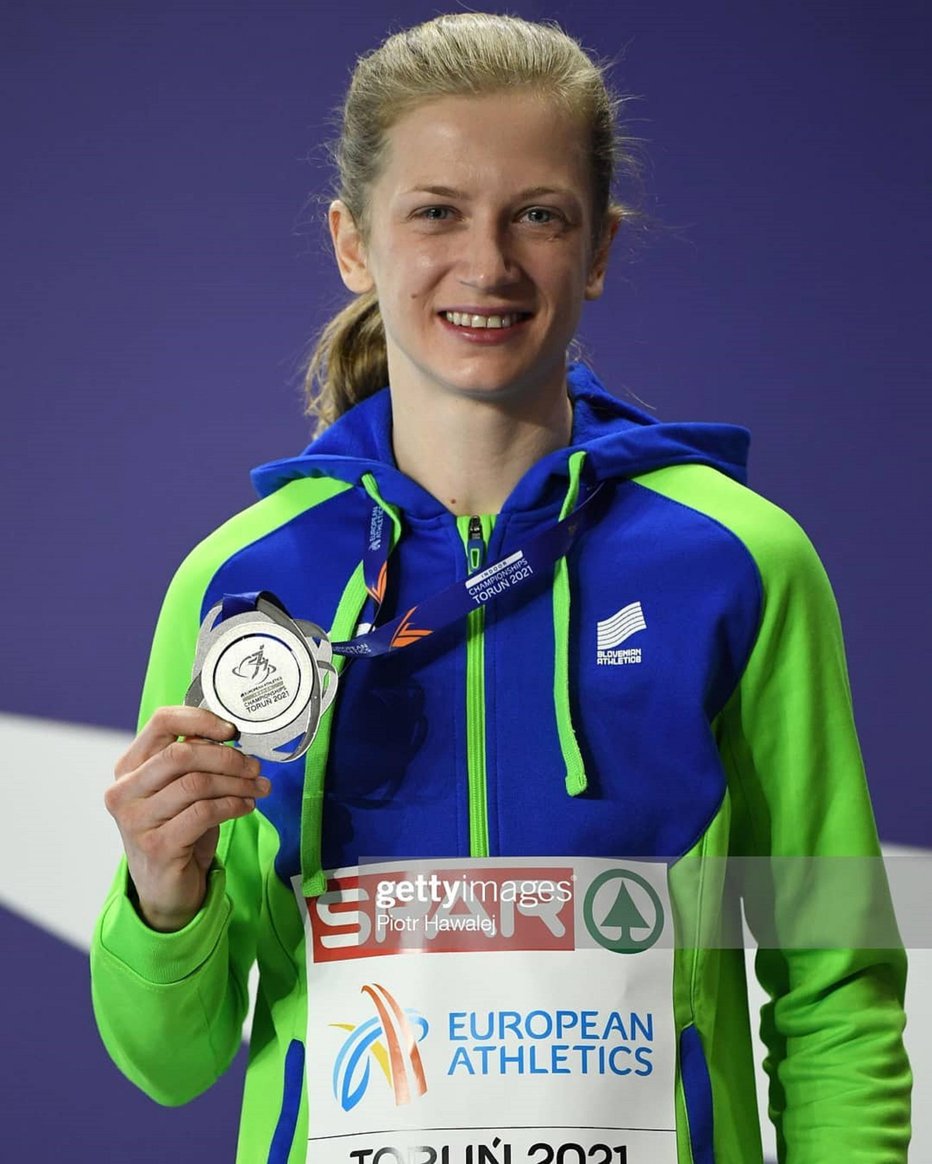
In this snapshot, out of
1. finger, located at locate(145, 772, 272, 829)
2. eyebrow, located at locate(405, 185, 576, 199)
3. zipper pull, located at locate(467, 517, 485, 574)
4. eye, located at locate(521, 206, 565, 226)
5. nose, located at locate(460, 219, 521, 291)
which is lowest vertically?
finger, located at locate(145, 772, 272, 829)

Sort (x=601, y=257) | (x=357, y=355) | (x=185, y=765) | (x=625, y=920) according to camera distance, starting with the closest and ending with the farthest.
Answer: (x=185, y=765) < (x=625, y=920) < (x=601, y=257) < (x=357, y=355)

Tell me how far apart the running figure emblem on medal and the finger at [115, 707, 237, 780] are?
18 millimetres

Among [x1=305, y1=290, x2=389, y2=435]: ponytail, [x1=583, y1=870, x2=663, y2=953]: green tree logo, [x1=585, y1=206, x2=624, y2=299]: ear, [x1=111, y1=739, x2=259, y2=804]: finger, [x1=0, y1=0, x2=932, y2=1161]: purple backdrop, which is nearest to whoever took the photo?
[x1=111, y1=739, x2=259, y2=804]: finger

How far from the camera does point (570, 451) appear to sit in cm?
127

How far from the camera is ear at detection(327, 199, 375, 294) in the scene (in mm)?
1339

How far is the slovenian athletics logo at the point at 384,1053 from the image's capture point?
3.88 feet

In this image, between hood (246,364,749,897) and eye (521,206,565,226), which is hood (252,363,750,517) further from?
eye (521,206,565,226)

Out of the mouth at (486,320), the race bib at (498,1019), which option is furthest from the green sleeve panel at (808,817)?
the mouth at (486,320)

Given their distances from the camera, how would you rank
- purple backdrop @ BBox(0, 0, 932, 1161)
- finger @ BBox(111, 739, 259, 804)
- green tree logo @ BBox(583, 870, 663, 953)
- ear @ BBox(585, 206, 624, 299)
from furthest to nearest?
purple backdrop @ BBox(0, 0, 932, 1161), ear @ BBox(585, 206, 624, 299), green tree logo @ BBox(583, 870, 663, 953), finger @ BBox(111, 739, 259, 804)

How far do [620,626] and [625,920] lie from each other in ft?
0.69

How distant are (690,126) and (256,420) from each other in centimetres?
70

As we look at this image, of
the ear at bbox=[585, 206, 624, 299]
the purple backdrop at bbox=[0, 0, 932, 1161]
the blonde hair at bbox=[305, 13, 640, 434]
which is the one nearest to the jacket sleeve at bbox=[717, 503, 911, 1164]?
the ear at bbox=[585, 206, 624, 299]

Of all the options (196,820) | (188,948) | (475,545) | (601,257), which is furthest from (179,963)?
(601,257)

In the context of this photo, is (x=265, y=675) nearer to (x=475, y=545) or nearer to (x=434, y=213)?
(x=475, y=545)
